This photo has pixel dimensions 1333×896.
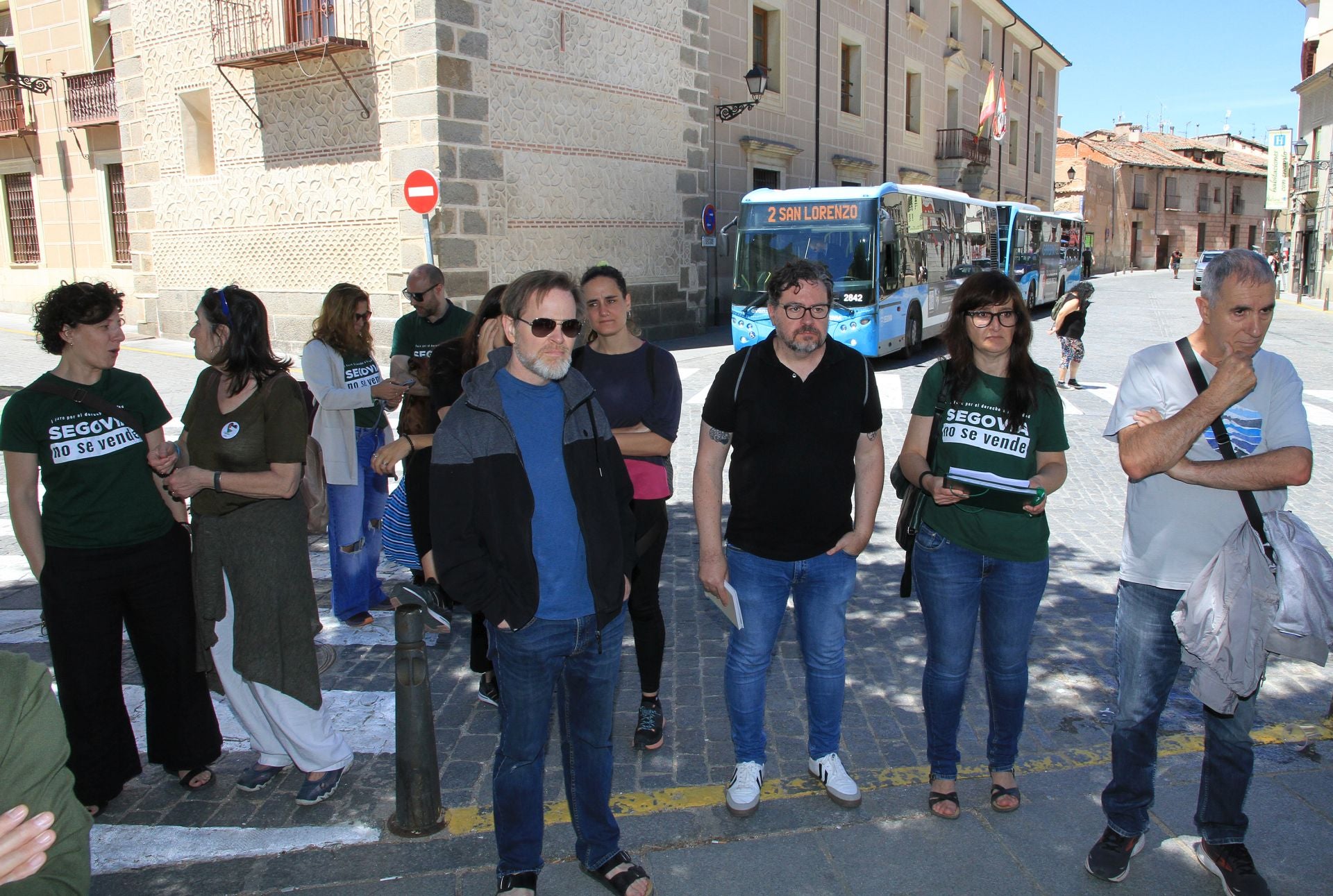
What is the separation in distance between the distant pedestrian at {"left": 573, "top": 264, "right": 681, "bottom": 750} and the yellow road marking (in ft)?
2.29

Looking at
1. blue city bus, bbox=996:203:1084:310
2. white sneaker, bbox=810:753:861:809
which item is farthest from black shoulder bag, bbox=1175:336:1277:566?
blue city bus, bbox=996:203:1084:310

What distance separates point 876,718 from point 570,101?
48.3 ft

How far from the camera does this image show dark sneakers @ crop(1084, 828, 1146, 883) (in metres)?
2.97

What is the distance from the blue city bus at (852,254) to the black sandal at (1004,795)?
11.3 m

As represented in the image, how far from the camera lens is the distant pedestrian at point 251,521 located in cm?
333

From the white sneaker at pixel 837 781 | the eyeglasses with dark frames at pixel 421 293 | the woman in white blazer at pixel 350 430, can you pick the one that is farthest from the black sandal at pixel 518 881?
the eyeglasses with dark frames at pixel 421 293

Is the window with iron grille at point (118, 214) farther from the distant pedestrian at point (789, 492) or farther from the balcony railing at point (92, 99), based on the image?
the distant pedestrian at point (789, 492)

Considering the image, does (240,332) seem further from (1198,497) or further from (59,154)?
(59,154)

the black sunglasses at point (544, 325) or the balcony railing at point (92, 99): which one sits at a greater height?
the balcony railing at point (92, 99)

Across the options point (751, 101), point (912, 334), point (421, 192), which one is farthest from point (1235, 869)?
point (751, 101)

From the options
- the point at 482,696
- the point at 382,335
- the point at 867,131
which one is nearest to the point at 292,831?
the point at 482,696

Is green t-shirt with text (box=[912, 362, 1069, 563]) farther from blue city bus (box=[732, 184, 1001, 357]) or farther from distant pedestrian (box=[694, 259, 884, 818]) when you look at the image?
blue city bus (box=[732, 184, 1001, 357])

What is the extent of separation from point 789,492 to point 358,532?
2.88 metres

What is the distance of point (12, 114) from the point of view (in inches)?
875
